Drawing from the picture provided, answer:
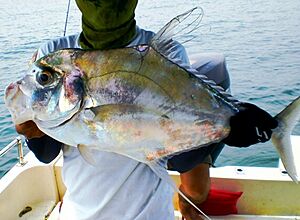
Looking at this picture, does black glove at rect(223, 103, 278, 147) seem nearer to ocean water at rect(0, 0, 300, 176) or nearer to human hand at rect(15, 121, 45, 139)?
human hand at rect(15, 121, 45, 139)

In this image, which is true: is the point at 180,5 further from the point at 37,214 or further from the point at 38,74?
the point at 38,74

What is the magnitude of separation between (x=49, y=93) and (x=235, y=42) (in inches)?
341

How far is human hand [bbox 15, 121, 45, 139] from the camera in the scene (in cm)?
135

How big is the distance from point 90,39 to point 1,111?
15.7ft

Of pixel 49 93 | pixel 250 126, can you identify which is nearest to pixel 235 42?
pixel 250 126

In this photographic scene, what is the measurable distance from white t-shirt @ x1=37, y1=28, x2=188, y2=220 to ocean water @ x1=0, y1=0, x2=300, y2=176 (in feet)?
8.26

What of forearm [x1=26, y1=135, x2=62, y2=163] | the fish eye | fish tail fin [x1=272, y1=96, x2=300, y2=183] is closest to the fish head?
the fish eye

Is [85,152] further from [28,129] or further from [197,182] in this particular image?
[197,182]

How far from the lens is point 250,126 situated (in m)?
1.26

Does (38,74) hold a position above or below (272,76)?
above

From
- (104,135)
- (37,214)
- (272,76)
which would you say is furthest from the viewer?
(272,76)

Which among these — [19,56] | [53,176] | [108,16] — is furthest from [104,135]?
[19,56]

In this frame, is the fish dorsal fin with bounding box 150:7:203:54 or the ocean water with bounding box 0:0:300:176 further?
the ocean water with bounding box 0:0:300:176

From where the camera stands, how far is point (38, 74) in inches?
44.6
